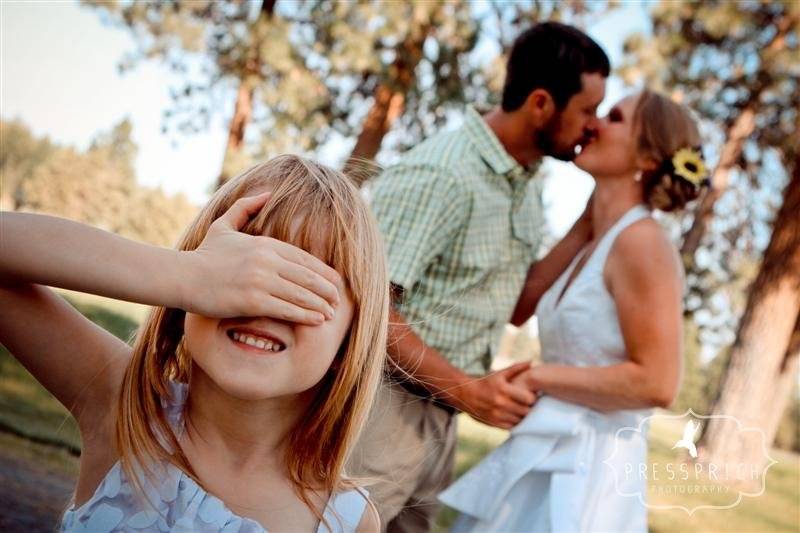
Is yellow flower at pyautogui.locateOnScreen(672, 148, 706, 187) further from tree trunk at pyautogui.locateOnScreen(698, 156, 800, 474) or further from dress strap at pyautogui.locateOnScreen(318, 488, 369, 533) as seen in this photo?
tree trunk at pyautogui.locateOnScreen(698, 156, 800, 474)

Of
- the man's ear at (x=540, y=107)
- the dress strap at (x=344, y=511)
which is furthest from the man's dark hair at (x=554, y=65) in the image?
the dress strap at (x=344, y=511)

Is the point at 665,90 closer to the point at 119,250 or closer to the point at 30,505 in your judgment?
the point at 30,505

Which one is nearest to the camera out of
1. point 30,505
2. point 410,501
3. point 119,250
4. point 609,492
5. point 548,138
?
point 119,250

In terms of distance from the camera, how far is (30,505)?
3182 millimetres

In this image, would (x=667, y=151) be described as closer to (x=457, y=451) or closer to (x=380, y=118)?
(x=457, y=451)

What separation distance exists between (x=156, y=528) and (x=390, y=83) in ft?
24.2

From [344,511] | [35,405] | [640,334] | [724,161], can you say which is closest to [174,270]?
[344,511]

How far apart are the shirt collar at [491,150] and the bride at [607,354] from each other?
0.81 ft

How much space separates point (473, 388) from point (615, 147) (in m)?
0.91

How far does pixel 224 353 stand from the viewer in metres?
1.14

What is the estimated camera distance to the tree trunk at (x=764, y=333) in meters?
7.84

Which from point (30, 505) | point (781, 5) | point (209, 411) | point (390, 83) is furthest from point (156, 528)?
point (781, 5)

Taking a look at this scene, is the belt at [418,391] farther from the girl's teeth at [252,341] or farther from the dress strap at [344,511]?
the girl's teeth at [252,341]

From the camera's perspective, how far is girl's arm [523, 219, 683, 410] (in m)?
2.17
